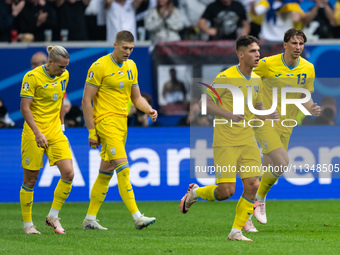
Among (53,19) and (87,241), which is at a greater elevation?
(53,19)

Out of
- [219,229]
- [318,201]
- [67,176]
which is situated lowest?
[318,201]

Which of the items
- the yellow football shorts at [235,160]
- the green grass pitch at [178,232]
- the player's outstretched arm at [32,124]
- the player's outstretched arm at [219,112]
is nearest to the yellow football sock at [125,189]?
the green grass pitch at [178,232]

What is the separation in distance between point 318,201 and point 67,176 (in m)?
6.35

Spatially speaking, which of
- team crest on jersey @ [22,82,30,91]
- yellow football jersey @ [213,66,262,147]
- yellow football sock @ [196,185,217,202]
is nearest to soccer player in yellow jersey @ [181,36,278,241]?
yellow football jersey @ [213,66,262,147]

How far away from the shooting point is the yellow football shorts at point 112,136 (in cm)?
1016

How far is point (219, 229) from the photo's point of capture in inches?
408

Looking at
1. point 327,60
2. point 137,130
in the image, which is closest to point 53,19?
point 137,130

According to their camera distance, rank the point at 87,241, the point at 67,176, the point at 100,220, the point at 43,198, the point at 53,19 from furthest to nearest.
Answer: the point at 53,19 → the point at 43,198 → the point at 100,220 → the point at 67,176 → the point at 87,241

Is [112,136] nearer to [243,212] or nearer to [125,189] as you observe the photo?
[125,189]

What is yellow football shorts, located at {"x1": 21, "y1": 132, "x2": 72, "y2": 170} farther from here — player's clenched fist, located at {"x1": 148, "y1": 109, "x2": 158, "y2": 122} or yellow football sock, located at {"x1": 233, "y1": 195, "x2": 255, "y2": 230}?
yellow football sock, located at {"x1": 233, "y1": 195, "x2": 255, "y2": 230}

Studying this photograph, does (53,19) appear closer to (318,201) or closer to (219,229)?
(318,201)

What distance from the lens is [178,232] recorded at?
9.95m

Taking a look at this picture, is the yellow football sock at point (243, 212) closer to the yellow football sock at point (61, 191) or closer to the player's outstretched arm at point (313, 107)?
the player's outstretched arm at point (313, 107)

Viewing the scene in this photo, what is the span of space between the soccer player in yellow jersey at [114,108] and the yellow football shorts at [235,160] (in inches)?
57.9
